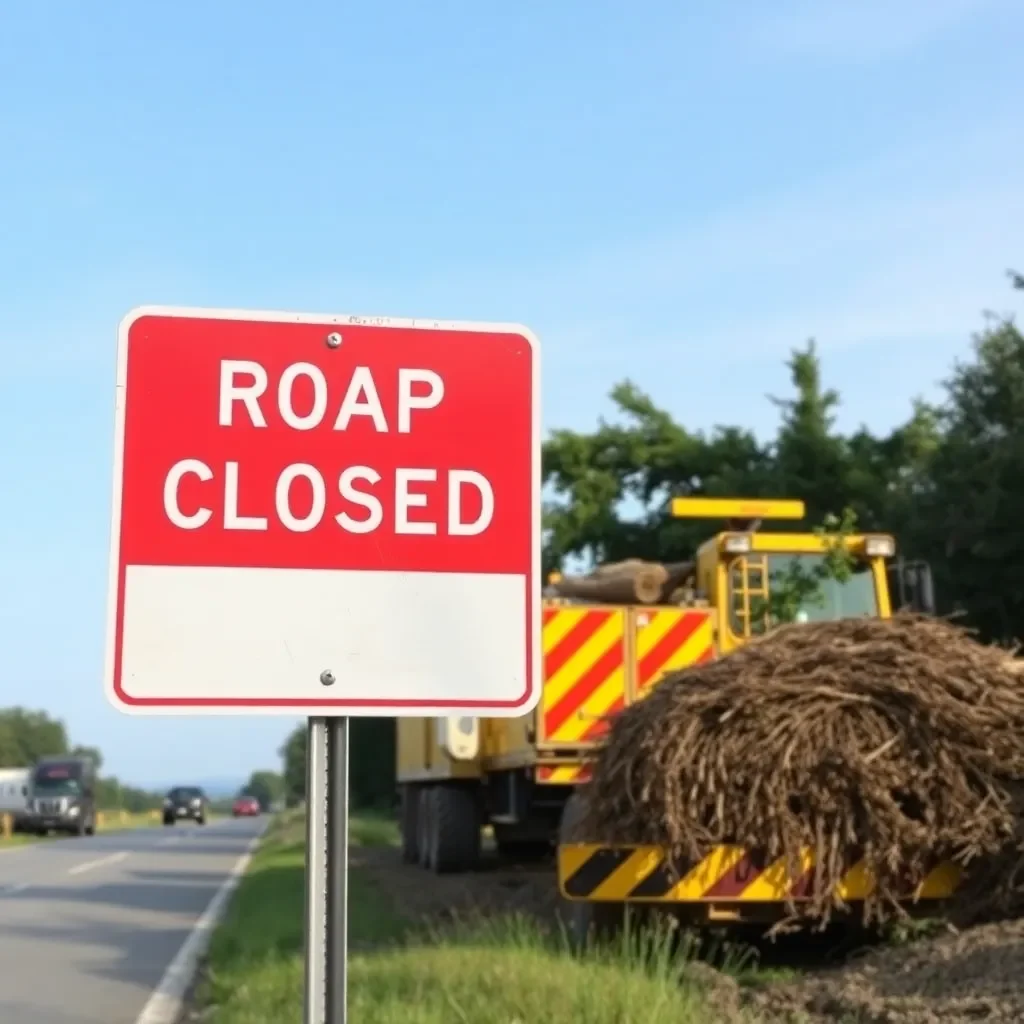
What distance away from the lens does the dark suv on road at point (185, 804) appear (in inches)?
2825

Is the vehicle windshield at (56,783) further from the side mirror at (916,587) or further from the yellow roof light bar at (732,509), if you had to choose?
the side mirror at (916,587)

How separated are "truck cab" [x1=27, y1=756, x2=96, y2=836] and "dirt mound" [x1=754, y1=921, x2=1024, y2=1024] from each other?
46878mm

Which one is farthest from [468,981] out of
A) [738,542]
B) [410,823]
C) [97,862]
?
[97,862]

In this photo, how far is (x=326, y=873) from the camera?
2848mm

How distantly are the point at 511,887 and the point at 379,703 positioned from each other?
12.5 meters

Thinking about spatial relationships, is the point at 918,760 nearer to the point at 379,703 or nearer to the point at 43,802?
the point at 379,703

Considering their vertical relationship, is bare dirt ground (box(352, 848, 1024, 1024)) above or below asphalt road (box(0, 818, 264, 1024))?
above

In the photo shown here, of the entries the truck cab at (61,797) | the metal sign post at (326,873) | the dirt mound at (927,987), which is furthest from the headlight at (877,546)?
the truck cab at (61,797)

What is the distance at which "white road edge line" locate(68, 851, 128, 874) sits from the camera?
25786 millimetres

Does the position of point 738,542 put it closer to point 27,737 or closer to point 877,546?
point 877,546

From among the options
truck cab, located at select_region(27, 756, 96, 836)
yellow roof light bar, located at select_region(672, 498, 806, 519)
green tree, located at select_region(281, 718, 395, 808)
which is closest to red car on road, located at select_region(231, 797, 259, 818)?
green tree, located at select_region(281, 718, 395, 808)

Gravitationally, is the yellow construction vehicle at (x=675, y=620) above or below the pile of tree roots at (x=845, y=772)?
above

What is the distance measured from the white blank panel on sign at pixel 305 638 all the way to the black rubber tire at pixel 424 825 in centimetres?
1475

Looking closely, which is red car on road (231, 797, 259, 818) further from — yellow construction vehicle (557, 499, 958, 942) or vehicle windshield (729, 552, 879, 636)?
yellow construction vehicle (557, 499, 958, 942)
